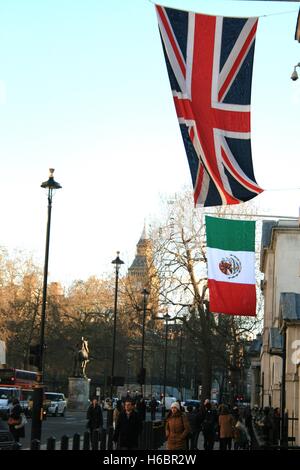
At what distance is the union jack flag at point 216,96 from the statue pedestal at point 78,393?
204 feet

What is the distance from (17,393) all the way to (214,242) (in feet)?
118

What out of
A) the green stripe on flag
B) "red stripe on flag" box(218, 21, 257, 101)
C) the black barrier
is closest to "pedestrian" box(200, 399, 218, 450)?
the black barrier

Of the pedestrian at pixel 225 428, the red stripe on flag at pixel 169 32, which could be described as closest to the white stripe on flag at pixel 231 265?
the pedestrian at pixel 225 428

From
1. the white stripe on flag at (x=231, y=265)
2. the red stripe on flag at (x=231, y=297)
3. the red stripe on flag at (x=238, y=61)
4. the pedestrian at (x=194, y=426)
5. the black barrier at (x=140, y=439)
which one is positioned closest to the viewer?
the red stripe on flag at (x=238, y=61)

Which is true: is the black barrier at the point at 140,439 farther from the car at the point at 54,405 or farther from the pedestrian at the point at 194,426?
the car at the point at 54,405

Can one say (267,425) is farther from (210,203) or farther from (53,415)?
(53,415)

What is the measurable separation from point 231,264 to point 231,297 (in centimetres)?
204

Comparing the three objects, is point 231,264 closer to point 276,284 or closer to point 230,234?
point 230,234

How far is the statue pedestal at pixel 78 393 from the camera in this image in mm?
76200

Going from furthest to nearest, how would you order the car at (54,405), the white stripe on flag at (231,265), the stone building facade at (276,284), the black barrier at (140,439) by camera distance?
1. the car at (54,405)
2. the stone building facade at (276,284)
3. the white stripe on flag at (231,265)
4. the black barrier at (140,439)

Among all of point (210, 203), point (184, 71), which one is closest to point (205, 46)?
point (184, 71)

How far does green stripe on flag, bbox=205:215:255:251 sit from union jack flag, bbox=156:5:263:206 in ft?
34.9

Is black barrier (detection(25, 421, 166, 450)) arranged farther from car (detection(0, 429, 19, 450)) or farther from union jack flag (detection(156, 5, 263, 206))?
union jack flag (detection(156, 5, 263, 206))

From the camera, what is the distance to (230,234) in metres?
26.5
